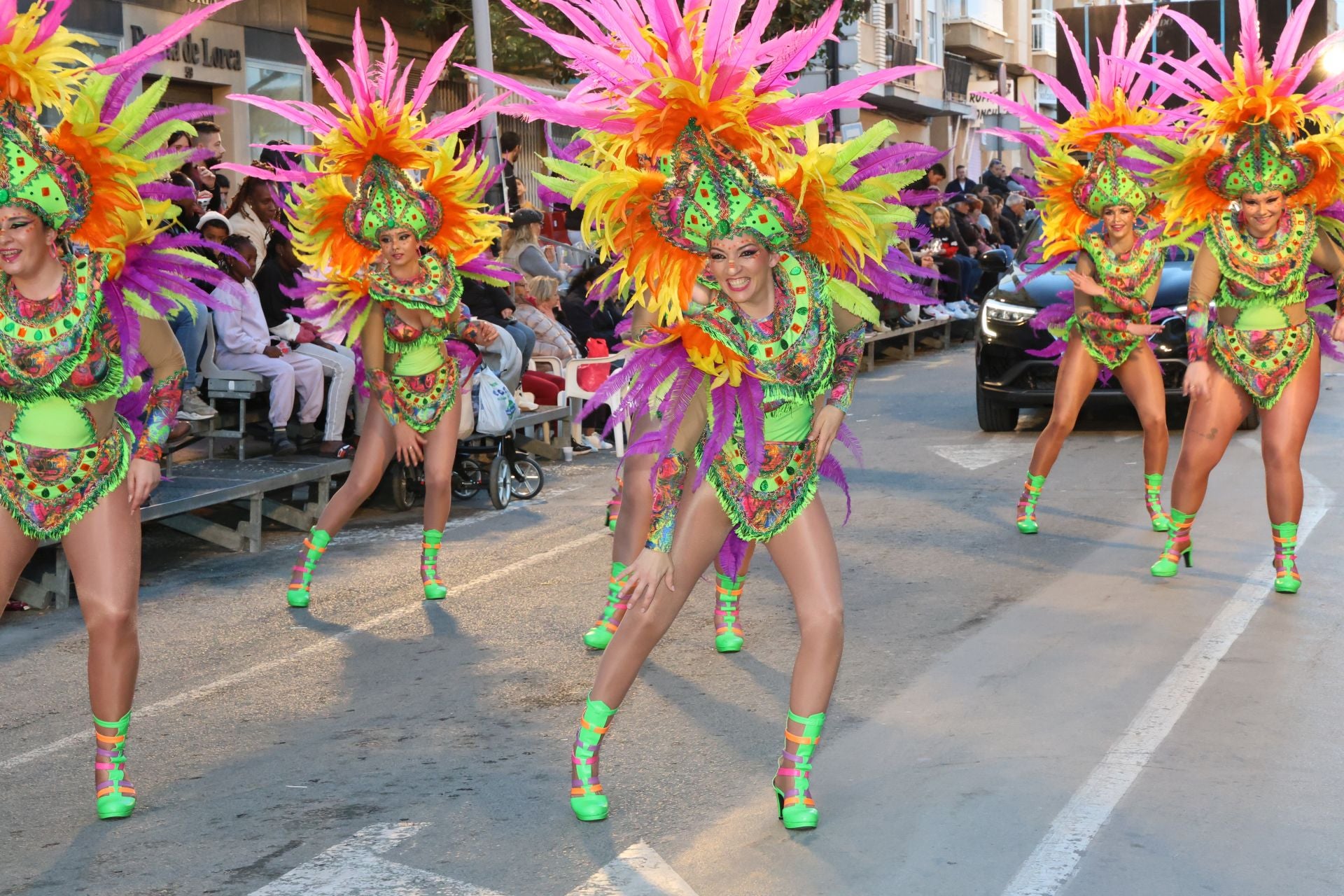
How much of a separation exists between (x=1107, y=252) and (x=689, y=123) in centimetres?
500

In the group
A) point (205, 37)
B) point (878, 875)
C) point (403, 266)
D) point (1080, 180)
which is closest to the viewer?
point (878, 875)

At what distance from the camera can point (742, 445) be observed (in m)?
5.02

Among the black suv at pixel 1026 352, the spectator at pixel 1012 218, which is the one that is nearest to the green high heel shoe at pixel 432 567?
the black suv at pixel 1026 352

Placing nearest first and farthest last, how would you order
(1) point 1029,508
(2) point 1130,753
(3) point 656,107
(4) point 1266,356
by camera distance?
(3) point 656,107 → (2) point 1130,753 → (4) point 1266,356 → (1) point 1029,508

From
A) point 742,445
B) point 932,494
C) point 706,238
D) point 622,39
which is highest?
point 622,39

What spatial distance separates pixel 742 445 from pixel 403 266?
367 centimetres

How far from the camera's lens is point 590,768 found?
510 centimetres

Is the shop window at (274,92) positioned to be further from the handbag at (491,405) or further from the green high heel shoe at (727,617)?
the green high heel shoe at (727,617)

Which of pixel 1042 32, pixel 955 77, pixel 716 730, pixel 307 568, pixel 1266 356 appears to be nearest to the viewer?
pixel 716 730

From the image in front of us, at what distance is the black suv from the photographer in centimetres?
1330

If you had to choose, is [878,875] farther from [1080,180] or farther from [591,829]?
[1080,180]

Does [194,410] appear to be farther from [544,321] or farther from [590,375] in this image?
[544,321]

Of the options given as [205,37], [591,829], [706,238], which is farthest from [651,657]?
[205,37]

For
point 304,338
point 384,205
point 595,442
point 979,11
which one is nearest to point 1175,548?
point 384,205
